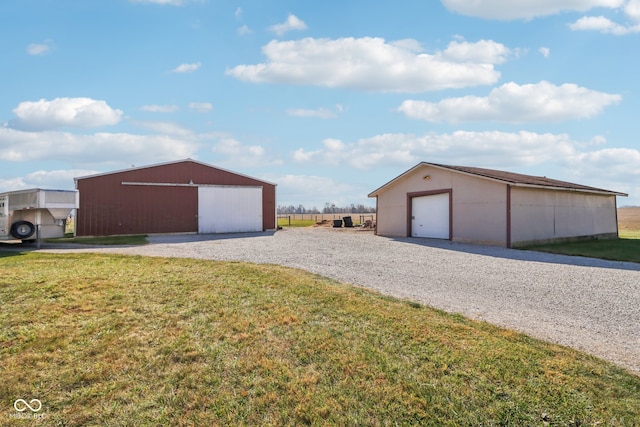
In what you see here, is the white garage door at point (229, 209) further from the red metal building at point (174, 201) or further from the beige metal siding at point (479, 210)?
the beige metal siding at point (479, 210)

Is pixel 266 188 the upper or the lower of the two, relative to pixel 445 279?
upper

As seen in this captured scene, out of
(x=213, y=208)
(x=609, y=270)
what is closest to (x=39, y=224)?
(x=213, y=208)

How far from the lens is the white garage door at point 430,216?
17.5m

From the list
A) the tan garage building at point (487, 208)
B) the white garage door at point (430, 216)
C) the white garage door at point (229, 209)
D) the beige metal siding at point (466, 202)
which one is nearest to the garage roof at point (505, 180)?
the tan garage building at point (487, 208)

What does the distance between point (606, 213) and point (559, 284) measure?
17927mm

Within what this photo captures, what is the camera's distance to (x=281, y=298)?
5559mm

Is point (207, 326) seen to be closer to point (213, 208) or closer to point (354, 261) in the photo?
point (354, 261)

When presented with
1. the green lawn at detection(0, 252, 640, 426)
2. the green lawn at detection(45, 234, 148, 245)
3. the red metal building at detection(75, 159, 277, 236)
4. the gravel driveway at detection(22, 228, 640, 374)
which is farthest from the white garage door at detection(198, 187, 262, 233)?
the green lawn at detection(0, 252, 640, 426)

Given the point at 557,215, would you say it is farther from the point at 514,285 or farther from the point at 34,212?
the point at 34,212

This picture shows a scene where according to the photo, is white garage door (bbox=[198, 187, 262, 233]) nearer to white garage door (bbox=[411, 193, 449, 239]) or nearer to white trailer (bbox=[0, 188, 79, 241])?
white trailer (bbox=[0, 188, 79, 241])

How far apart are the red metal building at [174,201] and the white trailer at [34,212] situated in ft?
16.1

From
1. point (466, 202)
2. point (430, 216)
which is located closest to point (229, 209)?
point (430, 216)

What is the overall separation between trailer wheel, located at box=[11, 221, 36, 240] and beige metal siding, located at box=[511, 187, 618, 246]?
59.4ft

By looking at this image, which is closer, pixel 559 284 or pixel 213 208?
pixel 559 284
